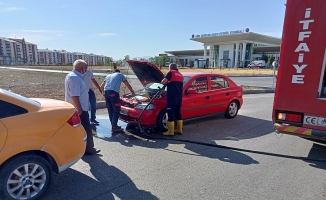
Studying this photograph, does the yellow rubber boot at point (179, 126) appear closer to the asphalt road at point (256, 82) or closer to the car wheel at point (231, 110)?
the car wheel at point (231, 110)

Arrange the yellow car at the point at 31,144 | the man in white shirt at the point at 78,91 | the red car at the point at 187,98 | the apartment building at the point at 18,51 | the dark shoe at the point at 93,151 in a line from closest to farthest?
the yellow car at the point at 31,144 < the man in white shirt at the point at 78,91 < the dark shoe at the point at 93,151 < the red car at the point at 187,98 < the apartment building at the point at 18,51

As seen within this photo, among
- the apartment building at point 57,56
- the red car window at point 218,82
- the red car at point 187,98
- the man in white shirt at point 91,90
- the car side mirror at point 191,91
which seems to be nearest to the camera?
the red car at point 187,98

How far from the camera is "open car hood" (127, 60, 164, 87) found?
19.3 ft

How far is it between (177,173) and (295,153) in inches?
103

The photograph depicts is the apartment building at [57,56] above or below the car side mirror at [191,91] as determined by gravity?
above

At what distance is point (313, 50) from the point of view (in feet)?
11.3

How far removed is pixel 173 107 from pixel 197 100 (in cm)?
118

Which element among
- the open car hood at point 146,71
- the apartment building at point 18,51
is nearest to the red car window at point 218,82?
the open car hood at point 146,71

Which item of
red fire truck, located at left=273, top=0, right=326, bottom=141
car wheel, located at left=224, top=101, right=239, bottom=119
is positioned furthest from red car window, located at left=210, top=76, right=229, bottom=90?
red fire truck, located at left=273, top=0, right=326, bottom=141

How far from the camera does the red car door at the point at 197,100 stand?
595 centimetres

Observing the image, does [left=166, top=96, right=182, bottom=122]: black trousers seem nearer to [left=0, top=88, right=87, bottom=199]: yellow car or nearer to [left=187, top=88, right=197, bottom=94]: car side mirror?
[left=187, top=88, right=197, bottom=94]: car side mirror

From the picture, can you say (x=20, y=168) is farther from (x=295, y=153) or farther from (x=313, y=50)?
(x=295, y=153)

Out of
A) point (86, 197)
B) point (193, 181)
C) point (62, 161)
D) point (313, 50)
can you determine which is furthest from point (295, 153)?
point (62, 161)

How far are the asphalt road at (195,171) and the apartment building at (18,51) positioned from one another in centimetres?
11091
